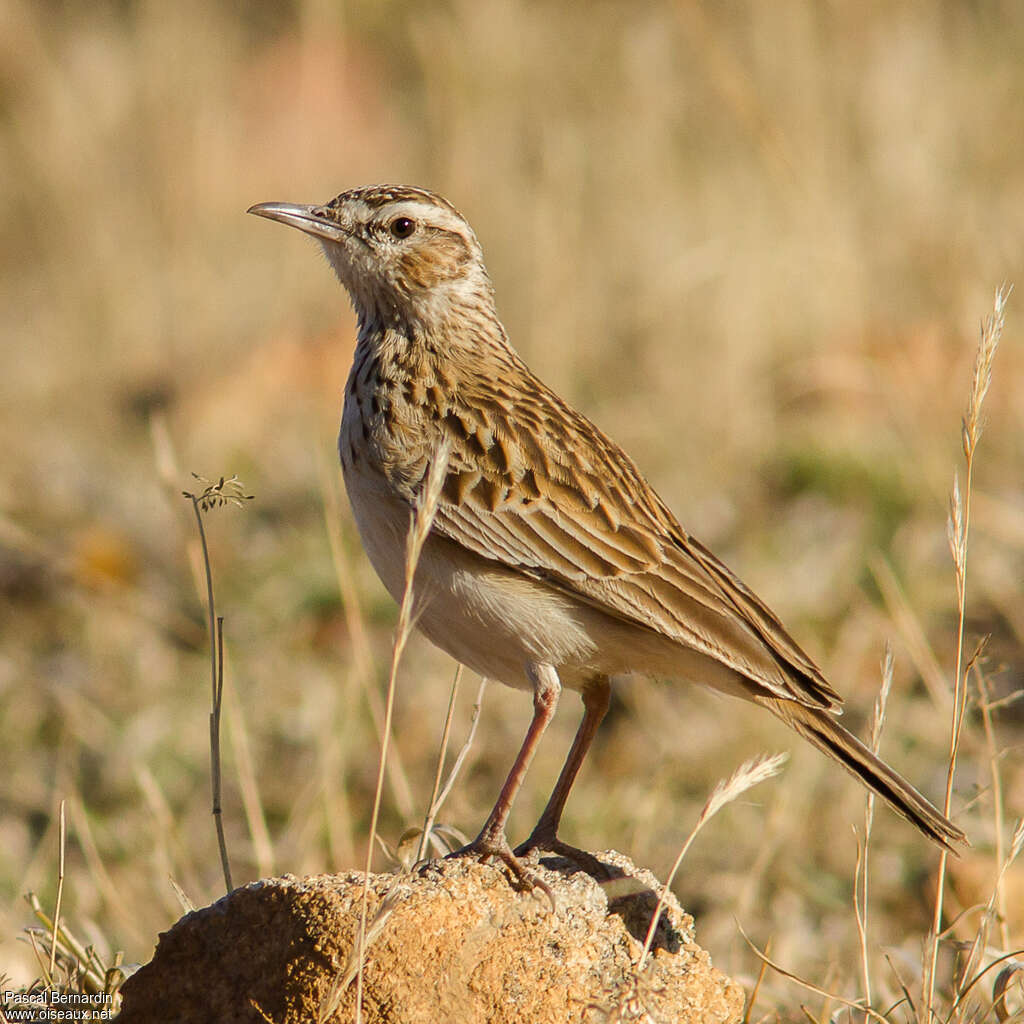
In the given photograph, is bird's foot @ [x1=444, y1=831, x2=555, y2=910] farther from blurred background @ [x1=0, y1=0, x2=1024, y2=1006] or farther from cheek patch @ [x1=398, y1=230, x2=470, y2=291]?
cheek patch @ [x1=398, y1=230, x2=470, y2=291]

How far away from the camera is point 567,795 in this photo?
460 centimetres

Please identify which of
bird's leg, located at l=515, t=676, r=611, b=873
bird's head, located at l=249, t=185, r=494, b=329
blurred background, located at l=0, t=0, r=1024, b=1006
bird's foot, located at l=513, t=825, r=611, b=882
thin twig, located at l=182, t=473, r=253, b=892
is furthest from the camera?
blurred background, located at l=0, t=0, r=1024, b=1006

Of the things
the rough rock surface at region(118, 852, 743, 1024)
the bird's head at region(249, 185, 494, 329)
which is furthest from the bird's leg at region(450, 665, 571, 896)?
the bird's head at region(249, 185, 494, 329)

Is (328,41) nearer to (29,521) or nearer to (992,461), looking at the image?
(29,521)

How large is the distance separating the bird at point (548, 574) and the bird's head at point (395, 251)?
1.32 feet

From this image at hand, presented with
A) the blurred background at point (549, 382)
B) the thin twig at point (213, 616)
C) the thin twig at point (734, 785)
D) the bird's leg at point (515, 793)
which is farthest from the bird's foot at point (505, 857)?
the blurred background at point (549, 382)

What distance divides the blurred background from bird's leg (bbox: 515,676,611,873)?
815 millimetres

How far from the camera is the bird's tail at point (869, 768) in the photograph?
4.06 m

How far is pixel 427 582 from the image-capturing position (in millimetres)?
4531

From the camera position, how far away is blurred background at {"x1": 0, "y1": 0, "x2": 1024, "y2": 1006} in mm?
6578

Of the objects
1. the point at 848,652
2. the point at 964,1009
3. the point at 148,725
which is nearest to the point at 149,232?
the point at 148,725

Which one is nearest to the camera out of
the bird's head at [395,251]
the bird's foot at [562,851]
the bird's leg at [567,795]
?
the bird's foot at [562,851]

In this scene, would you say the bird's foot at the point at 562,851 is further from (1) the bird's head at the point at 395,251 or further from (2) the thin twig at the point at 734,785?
(1) the bird's head at the point at 395,251

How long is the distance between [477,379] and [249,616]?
3.67 m
